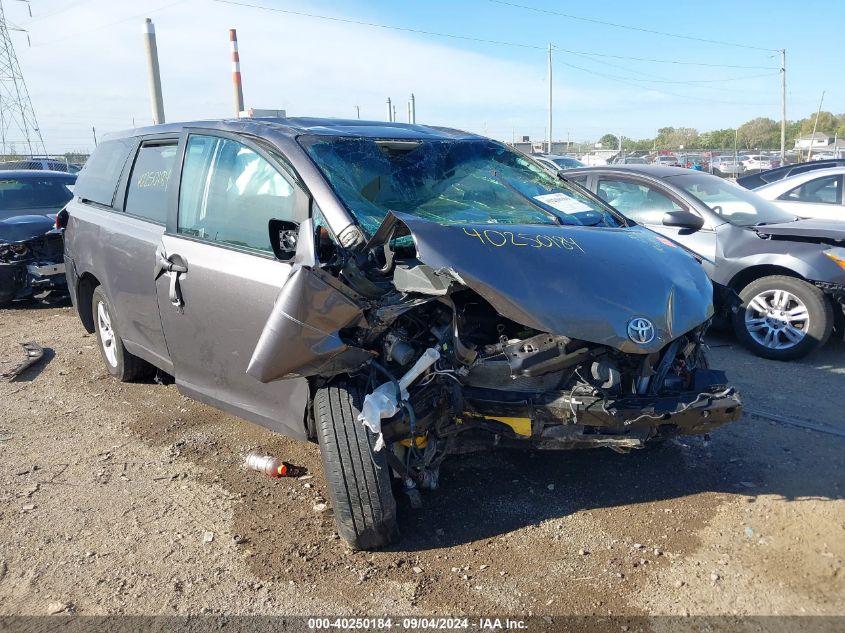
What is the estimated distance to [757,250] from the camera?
595cm

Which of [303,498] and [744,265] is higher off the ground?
[744,265]

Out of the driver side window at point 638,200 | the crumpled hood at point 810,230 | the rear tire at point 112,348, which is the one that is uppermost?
the driver side window at point 638,200

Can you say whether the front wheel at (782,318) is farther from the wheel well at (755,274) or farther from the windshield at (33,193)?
the windshield at (33,193)

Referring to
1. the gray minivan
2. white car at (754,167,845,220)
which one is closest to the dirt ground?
the gray minivan

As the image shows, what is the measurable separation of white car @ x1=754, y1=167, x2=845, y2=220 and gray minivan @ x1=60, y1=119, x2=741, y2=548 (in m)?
5.80

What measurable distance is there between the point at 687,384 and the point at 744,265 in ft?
10.6

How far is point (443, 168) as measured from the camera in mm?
4043

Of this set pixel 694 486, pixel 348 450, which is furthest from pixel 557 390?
pixel 694 486

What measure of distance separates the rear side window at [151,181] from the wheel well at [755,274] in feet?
15.8

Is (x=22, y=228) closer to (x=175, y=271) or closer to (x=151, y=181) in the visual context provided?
(x=151, y=181)

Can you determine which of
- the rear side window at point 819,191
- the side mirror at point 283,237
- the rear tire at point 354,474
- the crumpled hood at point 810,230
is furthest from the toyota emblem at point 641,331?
the rear side window at point 819,191

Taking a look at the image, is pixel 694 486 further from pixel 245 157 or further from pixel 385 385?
pixel 245 157

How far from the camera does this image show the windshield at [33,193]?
912 cm

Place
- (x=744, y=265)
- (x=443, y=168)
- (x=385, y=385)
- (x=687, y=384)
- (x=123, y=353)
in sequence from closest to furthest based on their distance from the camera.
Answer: (x=385, y=385), (x=687, y=384), (x=443, y=168), (x=123, y=353), (x=744, y=265)
